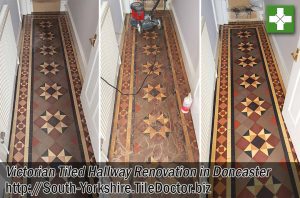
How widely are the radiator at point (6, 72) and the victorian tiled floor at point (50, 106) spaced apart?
0.08 meters

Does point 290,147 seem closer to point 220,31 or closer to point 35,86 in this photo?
point 220,31

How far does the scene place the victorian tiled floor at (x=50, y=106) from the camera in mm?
2895

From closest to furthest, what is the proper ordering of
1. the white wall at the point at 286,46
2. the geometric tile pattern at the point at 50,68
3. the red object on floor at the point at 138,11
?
the white wall at the point at 286,46 < the geometric tile pattern at the point at 50,68 < the red object on floor at the point at 138,11

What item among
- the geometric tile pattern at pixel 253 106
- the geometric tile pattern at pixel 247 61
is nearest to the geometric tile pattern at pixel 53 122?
the geometric tile pattern at pixel 253 106

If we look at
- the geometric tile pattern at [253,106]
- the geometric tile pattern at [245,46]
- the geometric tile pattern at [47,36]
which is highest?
the geometric tile pattern at [47,36]

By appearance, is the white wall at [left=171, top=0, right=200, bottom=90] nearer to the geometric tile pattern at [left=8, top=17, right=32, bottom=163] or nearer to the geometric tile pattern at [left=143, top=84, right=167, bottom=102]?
the geometric tile pattern at [left=143, top=84, right=167, bottom=102]

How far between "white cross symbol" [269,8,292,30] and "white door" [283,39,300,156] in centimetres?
75

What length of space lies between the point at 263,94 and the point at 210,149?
0.88m

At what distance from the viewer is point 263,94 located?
11.4 feet

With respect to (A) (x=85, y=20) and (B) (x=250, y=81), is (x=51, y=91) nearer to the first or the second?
(A) (x=85, y=20)

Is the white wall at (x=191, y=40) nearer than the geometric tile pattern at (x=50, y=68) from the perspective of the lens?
Yes

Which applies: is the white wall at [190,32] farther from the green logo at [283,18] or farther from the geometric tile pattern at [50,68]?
the geometric tile pattern at [50,68]

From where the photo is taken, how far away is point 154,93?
11.4 feet

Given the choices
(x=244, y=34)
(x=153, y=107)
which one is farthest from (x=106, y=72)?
(x=244, y=34)
